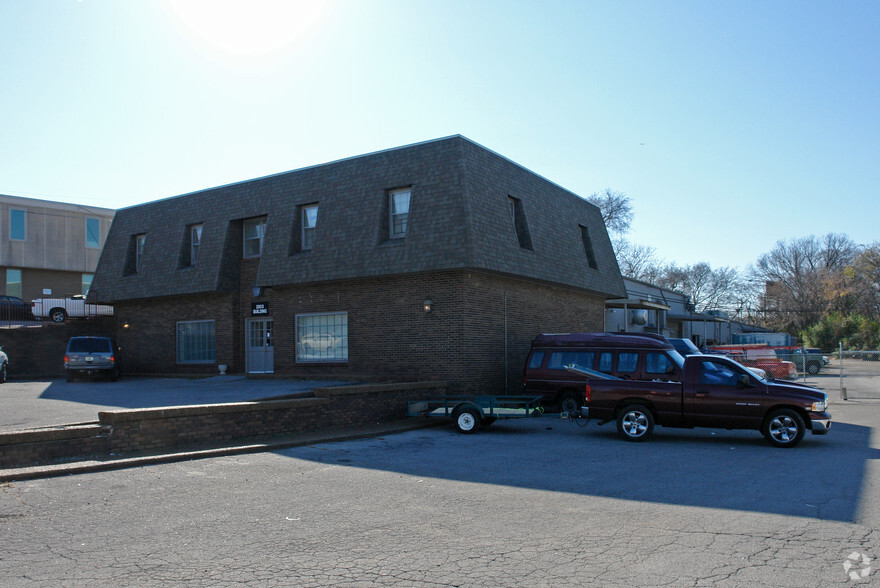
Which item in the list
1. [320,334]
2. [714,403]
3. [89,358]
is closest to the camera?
[714,403]

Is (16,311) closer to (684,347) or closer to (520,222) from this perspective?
(520,222)

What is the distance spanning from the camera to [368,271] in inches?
763

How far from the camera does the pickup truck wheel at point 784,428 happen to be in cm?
1277

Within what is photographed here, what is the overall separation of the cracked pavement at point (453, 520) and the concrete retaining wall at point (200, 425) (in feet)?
3.53

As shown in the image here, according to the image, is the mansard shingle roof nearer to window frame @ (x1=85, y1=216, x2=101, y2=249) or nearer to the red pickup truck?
the red pickup truck

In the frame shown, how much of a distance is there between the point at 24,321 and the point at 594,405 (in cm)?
2916

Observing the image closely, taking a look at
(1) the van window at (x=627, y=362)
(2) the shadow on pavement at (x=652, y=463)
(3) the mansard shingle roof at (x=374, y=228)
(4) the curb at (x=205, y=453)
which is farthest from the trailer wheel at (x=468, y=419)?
(3) the mansard shingle roof at (x=374, y=228)

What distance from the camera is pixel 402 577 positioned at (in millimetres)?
5527

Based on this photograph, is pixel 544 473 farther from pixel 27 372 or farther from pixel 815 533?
pixel 27 372

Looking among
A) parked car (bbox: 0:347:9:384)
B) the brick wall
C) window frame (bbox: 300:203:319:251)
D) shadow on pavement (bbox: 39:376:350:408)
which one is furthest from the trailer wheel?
parked car (bbox: 0:347:9:384)

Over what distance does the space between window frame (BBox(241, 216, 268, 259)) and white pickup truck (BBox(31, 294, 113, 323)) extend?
419 inches

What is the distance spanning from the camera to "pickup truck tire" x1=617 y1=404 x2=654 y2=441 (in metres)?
13.7

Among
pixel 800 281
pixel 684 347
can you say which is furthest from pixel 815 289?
pixel 684 347

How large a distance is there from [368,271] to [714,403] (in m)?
9.96
